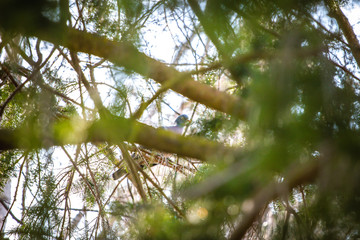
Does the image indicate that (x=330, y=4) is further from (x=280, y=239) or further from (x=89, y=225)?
(x=89, y=225)

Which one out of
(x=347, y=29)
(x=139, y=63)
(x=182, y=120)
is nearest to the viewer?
(x=139, y=63)

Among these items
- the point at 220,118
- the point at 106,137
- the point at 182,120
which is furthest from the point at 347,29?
the point at 106,137

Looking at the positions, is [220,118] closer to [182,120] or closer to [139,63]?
[139,63]

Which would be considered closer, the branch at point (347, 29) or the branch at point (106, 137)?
the branch at point (106, 137)

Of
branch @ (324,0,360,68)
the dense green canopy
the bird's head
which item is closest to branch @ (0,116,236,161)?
the dense green canopy

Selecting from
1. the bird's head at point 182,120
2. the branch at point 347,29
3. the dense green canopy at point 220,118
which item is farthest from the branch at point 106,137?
the branch at point 347,29

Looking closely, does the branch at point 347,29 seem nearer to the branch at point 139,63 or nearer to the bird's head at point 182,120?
the branch at point 139,63

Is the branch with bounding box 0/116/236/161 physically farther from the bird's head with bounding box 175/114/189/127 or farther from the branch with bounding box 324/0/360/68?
the branch with bounding box 324/0/360/68

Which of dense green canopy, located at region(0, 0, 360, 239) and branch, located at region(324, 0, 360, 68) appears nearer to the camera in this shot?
dense green canopy, located at region(0, 0, 360, 239)

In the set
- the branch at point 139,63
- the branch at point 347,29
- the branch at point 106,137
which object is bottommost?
the branch at point 106,137

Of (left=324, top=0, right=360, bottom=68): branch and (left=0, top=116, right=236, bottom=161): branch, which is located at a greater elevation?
(left=324, top=0, right=360, bottom=68): branch

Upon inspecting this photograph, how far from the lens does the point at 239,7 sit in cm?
154

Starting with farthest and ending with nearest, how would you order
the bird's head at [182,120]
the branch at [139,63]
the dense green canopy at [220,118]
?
1. the bird's head at [182,120]
2. the branch at [139,63]
3. the dense green canopy at [220,118]

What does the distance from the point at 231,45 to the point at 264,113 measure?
31.9 inches
